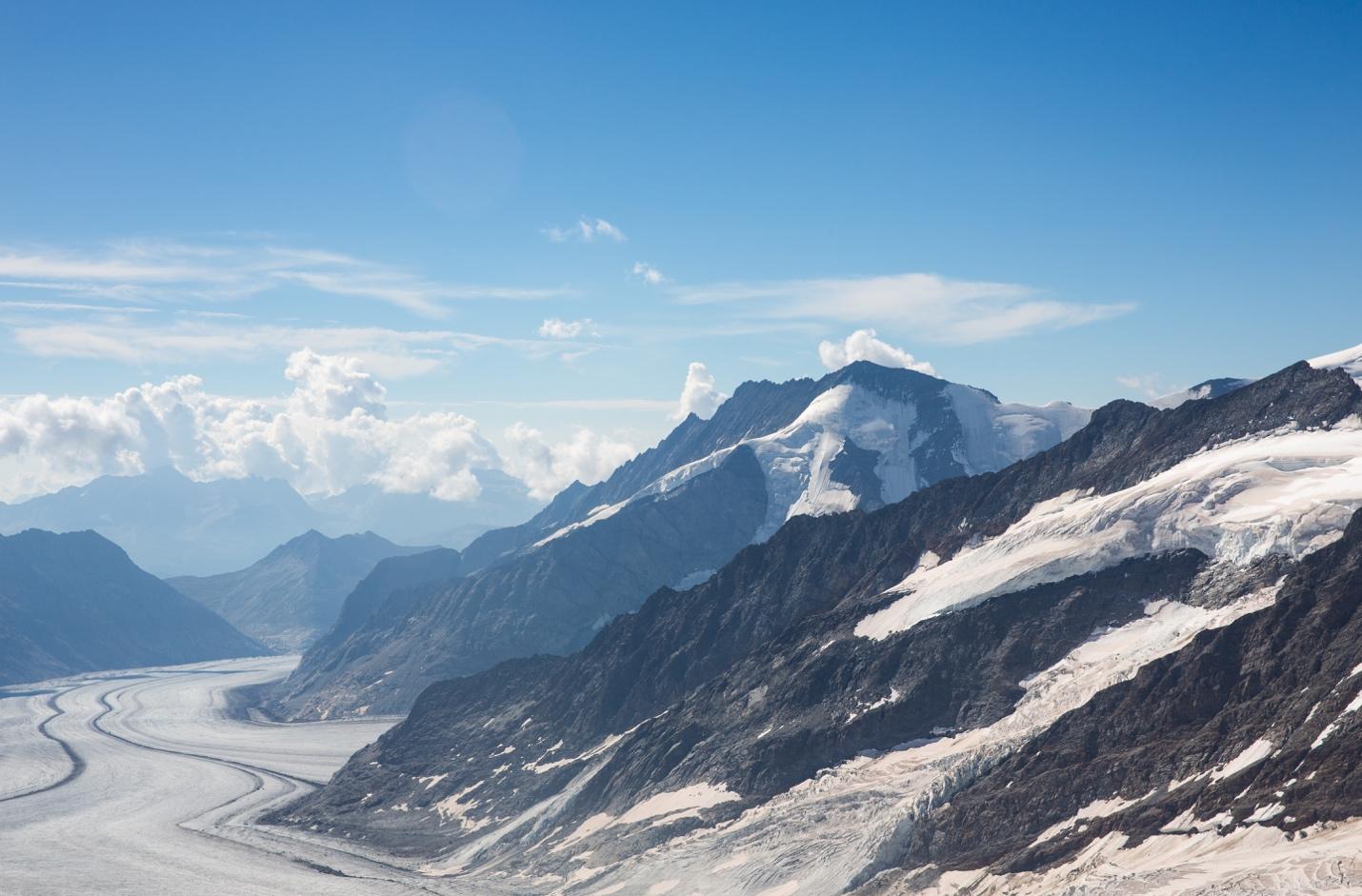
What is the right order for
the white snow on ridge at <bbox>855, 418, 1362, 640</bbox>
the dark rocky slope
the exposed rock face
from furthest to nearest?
the white snow on ridge at <bbox>855, 418, 1362, 640</bbox> → the exposed rock face → the dark rocky slope

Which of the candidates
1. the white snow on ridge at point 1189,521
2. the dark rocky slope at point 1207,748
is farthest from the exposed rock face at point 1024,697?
the white snow on ridge at point 1189,521

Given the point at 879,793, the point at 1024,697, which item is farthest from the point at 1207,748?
the point at 879,793

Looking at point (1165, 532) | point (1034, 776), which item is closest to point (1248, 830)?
point (1034, 776)

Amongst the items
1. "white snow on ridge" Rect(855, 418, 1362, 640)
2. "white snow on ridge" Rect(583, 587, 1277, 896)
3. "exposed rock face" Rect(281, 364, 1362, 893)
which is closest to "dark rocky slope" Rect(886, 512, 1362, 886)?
"exposed rock face" Rect(281, 364, 1362, 893)

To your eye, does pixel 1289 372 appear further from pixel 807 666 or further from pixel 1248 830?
pixel 1248 830

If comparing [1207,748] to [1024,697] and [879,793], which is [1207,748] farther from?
[879,793]

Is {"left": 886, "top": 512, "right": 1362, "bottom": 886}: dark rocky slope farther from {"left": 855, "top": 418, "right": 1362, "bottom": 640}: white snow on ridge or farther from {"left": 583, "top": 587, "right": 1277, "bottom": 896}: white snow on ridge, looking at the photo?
{"left": 855, "top": 418, "right": 1362, "bottom": 640}: white snow on ridge

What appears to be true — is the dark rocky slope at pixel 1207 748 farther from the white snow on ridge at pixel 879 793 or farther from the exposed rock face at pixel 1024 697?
the white snow on ridge at pixel 879 793
